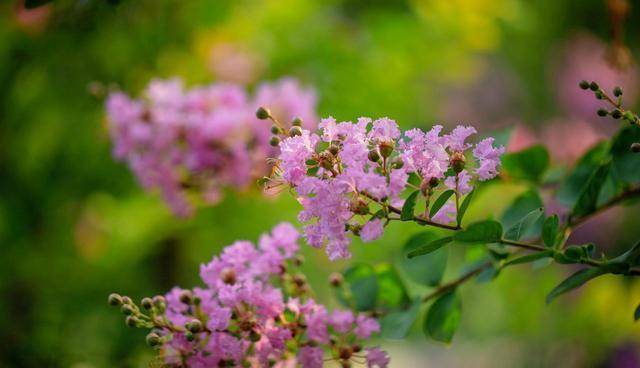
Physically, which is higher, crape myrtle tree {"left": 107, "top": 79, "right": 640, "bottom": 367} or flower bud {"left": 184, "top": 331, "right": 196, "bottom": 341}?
crape myrtle tree {"left": 107, "top": 79, "right": 640, "bottom": 367}

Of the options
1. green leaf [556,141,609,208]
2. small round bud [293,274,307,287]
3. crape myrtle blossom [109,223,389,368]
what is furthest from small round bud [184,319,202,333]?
green leaf [556,141,609,208]

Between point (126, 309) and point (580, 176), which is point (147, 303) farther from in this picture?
point (580, 176)

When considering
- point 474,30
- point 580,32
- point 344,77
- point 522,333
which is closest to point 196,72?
point 344,77

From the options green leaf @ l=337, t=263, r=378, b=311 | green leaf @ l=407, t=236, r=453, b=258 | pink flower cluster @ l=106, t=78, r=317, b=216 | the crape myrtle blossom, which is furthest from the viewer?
pink flower cluster @ l=106, t=78, r=317, b=216

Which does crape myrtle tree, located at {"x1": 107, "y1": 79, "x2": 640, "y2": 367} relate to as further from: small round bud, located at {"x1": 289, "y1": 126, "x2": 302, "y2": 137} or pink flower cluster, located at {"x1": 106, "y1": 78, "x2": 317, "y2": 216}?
pink flower cluster, located at {"x1": 106, "y1": 78, "x2": 317, "y2": 216}

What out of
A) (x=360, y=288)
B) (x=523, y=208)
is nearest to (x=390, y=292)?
(x=360, y=288)

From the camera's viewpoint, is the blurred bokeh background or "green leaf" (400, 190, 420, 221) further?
the blurred bokeh background
